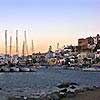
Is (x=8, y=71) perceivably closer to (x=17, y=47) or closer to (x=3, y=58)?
(x=17, y=47)

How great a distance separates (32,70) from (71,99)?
123 metres

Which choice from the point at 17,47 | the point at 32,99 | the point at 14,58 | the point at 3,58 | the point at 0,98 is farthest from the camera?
the point at 14,58

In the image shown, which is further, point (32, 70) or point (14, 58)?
point (14, 58)

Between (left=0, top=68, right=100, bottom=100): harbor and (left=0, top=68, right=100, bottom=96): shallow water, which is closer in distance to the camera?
(left=0, top=68, right=100, bottom=100): harbor

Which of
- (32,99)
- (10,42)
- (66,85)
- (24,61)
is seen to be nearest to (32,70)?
(10,42)

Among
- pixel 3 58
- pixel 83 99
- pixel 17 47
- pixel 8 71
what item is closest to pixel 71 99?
pixel 83 99

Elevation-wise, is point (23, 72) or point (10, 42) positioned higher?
point (10, 42)

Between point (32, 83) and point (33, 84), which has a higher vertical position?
point (33, 84)

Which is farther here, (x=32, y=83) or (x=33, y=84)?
(x=32, y=83)

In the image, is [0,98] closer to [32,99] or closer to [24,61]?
[32,99]

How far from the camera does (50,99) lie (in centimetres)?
3450

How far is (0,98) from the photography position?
31969 millimetres

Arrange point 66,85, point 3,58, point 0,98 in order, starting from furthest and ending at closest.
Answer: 1. point 3,58
2. point 66,85
3. point 0,98

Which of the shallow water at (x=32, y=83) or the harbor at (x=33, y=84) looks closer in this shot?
the harbor at (x=33, y=84)
